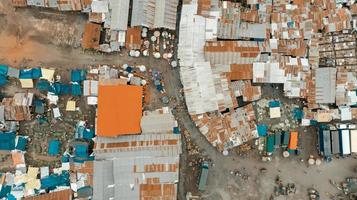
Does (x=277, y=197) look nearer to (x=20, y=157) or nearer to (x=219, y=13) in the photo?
(x=219, y=13)

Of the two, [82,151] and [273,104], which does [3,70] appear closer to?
[82,151]

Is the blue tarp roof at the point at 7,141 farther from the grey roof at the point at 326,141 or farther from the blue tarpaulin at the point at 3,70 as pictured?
the grey roof at the point at 326,141

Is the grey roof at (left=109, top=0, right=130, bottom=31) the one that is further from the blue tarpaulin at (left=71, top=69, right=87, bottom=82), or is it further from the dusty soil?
the blue tarpaulin at (left=71, top=69, right=87, bottom=82)

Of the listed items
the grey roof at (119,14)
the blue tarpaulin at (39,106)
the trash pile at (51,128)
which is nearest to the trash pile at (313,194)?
the trash pile at (51,128)

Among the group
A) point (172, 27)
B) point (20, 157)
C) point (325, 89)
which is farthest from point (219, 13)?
point (20, 157)

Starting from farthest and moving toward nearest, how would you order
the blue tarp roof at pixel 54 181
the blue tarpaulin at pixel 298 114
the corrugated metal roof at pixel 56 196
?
the blue tarpaulin at pixel 298 114
the blue tarp roof at pixel 54 181
the corrugated metal roof at pixel 56 196

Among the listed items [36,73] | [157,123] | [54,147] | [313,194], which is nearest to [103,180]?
[54,147]

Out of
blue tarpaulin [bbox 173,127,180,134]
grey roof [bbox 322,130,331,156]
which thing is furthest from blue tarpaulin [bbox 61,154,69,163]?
grey roof [bbox 322,130,331,156]
